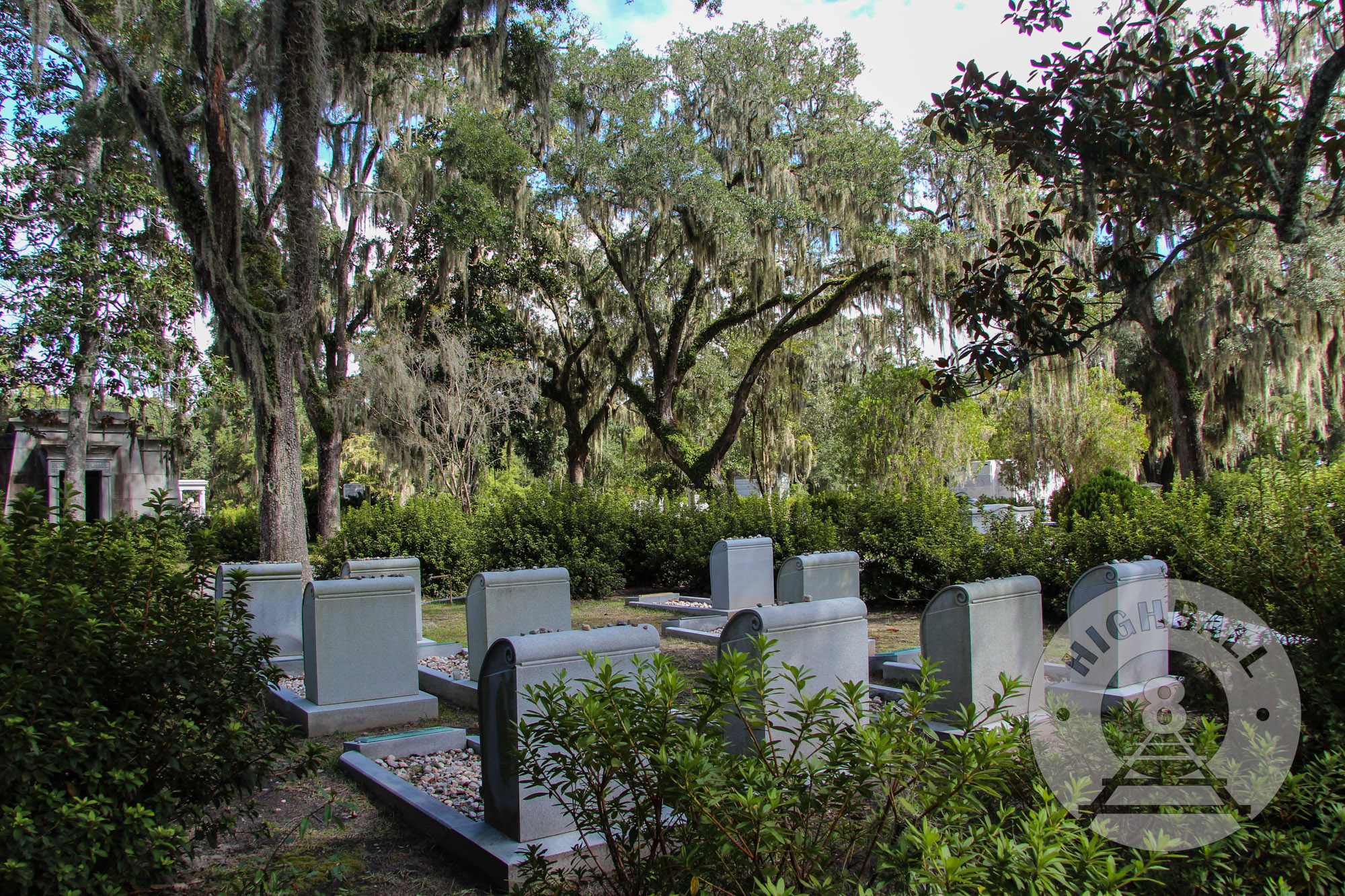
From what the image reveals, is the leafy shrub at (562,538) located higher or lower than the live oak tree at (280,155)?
lower

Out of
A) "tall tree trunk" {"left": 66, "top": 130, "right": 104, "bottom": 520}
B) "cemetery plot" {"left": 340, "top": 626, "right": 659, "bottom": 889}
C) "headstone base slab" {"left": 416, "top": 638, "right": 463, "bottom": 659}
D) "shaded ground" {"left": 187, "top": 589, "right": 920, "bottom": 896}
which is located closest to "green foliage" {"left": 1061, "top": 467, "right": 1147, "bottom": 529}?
"headstone base slab" {"left": 416, "top": 638, "right": 463, "bottom": 659}

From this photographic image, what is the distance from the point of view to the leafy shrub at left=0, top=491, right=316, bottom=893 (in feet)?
8.50

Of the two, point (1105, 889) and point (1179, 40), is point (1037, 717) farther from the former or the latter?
point (1179, 40)

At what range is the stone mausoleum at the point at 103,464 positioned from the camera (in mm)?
22562

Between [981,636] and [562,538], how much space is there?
32.5ft

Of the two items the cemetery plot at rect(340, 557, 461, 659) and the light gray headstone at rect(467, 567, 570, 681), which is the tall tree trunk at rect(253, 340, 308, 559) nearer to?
the cemetery plot at rect(340, 557, 461, 659)

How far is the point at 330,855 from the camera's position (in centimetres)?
391

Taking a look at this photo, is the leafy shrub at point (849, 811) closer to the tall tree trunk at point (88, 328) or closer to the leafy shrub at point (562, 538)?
the leafy shrub at point (562, 538)

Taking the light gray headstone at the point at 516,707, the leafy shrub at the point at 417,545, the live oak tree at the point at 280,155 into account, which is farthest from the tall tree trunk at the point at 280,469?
the light gray headstone at the point at 516,707

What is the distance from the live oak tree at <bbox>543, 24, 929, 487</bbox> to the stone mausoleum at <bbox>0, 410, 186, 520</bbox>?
13951 millimetres

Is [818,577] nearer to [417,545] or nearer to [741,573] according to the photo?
[741,573]

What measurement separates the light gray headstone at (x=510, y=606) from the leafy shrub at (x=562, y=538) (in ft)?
21.1

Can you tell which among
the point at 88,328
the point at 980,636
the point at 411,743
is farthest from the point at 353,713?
the point at 88,328

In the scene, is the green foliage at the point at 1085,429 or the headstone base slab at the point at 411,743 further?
the green foliage at the point at 1085,429
